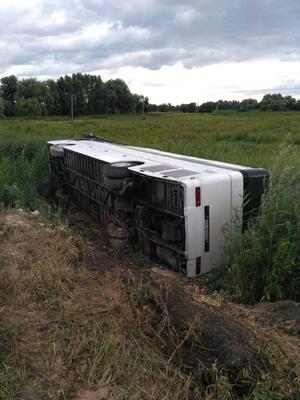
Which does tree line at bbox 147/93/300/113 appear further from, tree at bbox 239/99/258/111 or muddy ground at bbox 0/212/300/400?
muddy ground at bbox 0/212/300/400

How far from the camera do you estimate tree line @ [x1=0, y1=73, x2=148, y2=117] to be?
92.9 meters

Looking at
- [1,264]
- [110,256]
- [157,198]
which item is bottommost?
[110,256]

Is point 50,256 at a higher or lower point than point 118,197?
lower

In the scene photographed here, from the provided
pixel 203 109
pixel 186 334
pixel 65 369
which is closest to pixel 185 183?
pixel 186 334

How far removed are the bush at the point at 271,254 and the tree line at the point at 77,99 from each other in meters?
82.6

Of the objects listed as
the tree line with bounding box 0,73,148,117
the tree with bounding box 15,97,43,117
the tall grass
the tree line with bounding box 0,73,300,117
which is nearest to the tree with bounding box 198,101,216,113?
the tree line with bounding box 0,73,300,117

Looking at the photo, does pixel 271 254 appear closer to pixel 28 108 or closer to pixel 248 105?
pixel 248 105

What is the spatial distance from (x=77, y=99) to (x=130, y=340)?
9528 centimetres

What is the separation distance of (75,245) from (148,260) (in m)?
0.93

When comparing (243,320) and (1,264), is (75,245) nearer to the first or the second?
(1,264)

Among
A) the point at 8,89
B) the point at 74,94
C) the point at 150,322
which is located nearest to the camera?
the point at 150,322

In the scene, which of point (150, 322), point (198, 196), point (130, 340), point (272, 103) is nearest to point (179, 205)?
point (198, 196)

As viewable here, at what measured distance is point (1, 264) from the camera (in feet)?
14.7

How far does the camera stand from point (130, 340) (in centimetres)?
314
